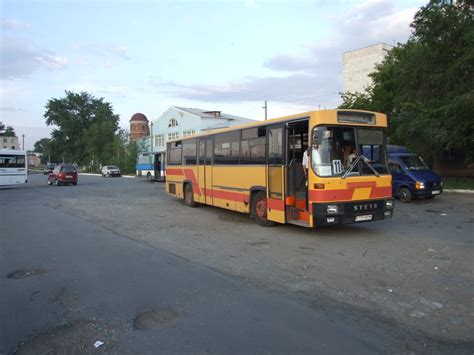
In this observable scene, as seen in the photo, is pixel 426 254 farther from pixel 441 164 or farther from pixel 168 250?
pixel 441 164

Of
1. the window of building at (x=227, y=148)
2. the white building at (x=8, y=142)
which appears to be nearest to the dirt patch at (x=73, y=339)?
the window of building at (x=227, y=148)

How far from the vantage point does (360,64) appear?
6109cm

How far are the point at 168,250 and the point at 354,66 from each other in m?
60.0

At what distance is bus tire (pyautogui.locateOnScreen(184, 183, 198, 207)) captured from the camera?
1672 cm

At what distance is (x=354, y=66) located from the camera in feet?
203

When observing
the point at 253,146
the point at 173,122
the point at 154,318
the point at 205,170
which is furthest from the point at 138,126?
the point at 154,318

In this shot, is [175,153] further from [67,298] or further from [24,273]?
[67,298]

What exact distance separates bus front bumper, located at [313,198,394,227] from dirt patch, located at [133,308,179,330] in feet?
16.1

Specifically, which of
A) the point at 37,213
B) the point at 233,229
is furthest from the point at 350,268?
the point at 37,213

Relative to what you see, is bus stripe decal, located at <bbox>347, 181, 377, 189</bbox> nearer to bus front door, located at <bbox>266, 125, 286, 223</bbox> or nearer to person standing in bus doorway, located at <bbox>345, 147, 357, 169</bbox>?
person standing in bus doorway, located at <bbox>345, 147, 357, 169</bbox>

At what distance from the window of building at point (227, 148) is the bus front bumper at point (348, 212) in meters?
4.23

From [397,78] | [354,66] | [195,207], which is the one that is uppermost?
[354,66]

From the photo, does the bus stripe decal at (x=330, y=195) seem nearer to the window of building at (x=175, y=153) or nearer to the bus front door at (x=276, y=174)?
the bus front door at (x=276, y=174)

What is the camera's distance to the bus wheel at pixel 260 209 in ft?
36.9
